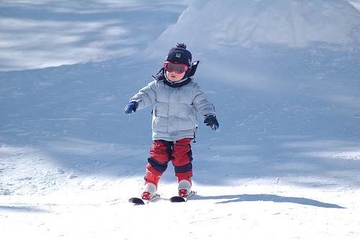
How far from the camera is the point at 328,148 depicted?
704 cm

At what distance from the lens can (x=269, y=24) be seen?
10789 mm

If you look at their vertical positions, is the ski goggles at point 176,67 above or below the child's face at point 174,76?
above

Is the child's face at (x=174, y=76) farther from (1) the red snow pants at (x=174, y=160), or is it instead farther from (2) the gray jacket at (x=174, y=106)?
(1) the red snow pants at (x=174, y=160)

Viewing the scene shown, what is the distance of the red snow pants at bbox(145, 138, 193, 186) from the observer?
18.8 feet

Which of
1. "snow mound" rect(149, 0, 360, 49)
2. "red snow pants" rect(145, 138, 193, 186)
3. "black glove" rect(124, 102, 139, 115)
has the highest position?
"snow mound" rect(149, 0, 360, 49)

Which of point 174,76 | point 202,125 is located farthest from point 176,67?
point 202,125

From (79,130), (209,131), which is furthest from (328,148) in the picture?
(79,130)

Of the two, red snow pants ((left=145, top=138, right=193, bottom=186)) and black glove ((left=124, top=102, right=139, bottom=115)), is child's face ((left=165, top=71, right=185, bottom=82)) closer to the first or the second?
black glove ((left=124, top=102, right=139, bottom=115))

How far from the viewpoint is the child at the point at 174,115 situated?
5715 millimetres

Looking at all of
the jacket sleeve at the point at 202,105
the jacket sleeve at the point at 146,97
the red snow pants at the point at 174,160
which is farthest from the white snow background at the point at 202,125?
the jacket sleeve at the point at 146,97

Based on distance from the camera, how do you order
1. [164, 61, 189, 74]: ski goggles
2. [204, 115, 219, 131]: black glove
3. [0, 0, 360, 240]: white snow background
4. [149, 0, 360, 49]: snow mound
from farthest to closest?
[149, 0, 360, 49]: snow mound, [164, 61, 189, 74]: ski goggles, [204, 115, 219, 131]: black glove, [0, 0, 360, 240]: white snow background

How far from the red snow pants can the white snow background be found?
10.3 inches

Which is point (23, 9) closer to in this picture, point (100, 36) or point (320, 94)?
point (100, 36)

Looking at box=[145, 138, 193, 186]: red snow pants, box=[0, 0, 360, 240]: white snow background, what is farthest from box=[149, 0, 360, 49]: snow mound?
box=[145, 138, 193, 186]: red snow pants
